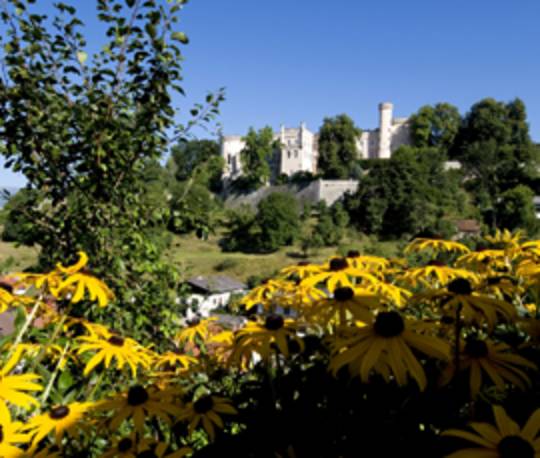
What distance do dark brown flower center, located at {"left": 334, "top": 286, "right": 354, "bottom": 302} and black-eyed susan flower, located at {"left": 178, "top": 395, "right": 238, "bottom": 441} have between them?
53 cm

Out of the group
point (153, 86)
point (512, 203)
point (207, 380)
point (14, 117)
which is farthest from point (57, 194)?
point (512, 203)

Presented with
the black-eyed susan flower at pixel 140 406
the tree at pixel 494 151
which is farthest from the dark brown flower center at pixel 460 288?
the tree at pixel 494 151

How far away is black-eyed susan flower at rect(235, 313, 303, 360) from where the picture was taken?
1.46 m

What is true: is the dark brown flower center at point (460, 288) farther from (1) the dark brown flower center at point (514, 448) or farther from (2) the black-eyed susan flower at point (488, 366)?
(1) the dark brown flower center at point (514, 448)

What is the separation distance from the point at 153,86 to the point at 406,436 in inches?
117

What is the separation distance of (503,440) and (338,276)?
1.03 meters

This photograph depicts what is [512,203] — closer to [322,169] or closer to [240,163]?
[322,169]

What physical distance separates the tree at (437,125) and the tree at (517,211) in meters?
20.6

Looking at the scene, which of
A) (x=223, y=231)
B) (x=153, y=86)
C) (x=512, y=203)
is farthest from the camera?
(x=223, y=231)

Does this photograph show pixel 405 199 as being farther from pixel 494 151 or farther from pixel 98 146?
pixel 98 146

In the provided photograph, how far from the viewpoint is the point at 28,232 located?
3.38 metres

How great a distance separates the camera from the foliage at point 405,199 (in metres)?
40.3

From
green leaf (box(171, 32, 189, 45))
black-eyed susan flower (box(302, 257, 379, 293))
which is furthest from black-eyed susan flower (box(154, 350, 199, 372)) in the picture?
green leaf (box(171, 32, 189, 45))

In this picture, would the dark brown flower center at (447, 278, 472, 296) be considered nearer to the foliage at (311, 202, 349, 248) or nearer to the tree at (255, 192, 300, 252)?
the foliage at (311, 202, 349, 248)
